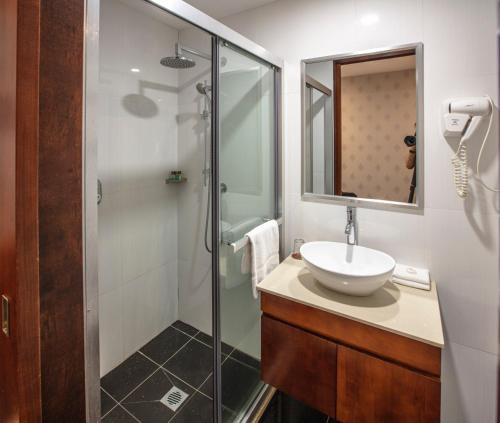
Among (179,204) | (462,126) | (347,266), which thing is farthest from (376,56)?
(179,204)

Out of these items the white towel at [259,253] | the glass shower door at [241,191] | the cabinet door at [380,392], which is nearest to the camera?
the cabinet door at [380,392]

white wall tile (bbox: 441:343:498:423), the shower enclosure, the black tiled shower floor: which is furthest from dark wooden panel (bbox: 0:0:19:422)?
white wall tile (bbox: 441:343:498:423)

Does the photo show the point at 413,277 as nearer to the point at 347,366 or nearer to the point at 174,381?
the point at 347,366

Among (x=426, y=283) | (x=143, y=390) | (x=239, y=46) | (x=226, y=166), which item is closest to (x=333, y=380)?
(x=426, y=283)

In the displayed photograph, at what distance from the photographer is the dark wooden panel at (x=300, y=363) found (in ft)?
3.99

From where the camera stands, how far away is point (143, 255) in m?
2.02

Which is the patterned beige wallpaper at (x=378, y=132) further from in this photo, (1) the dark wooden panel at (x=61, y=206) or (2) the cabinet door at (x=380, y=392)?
(1) the dark wooden panel at (x=61, y=206)

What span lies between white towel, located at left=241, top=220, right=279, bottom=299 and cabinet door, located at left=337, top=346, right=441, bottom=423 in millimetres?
512

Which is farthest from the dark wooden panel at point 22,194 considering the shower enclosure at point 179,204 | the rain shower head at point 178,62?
the rain shower head at point 178,62

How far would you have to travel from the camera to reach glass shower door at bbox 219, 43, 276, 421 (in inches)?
53.8

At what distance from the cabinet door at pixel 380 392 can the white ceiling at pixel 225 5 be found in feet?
6.29

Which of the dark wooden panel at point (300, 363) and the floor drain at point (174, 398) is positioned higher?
the dark wooden panel at point (300, 363)

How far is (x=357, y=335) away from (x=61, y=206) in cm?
111

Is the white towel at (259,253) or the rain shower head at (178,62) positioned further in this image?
the rain shower head at (178,62)
